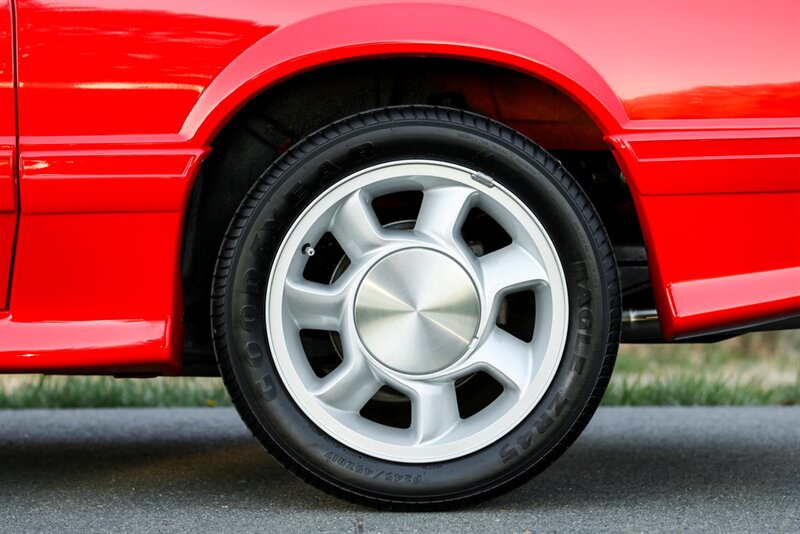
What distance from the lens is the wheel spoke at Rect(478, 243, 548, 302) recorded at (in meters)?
2.30

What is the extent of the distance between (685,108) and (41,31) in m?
1.30

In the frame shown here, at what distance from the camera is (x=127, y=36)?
2.24m

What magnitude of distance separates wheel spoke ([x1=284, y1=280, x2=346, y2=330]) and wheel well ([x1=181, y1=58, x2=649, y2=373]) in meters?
0.28

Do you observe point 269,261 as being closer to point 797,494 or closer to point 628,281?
point 628,281

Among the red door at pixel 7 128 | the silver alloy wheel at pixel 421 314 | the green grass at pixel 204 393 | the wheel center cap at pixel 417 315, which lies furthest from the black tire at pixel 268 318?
the green grass at pixel 204 393

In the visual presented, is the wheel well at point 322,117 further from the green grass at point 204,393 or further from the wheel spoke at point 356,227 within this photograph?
the green grass at point 204,393

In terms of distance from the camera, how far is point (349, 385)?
2.31m

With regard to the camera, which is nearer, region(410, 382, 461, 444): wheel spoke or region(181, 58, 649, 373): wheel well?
region(410, 382, 461, 444): wheel spoke

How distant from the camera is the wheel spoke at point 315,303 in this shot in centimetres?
230

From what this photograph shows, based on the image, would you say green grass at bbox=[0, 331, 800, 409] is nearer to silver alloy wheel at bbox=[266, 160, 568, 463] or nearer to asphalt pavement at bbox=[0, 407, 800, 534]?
asphalt pavement at bbox=[0, 407, 800, 534]

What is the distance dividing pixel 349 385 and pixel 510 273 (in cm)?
40

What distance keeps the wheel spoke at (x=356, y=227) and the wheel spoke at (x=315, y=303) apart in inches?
3.4

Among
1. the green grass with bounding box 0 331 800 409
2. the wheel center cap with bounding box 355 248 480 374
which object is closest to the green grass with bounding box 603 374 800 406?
the green grass with bounding box 0 331 800 409

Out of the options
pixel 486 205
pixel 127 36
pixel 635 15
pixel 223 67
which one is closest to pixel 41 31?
pixel 127 36
